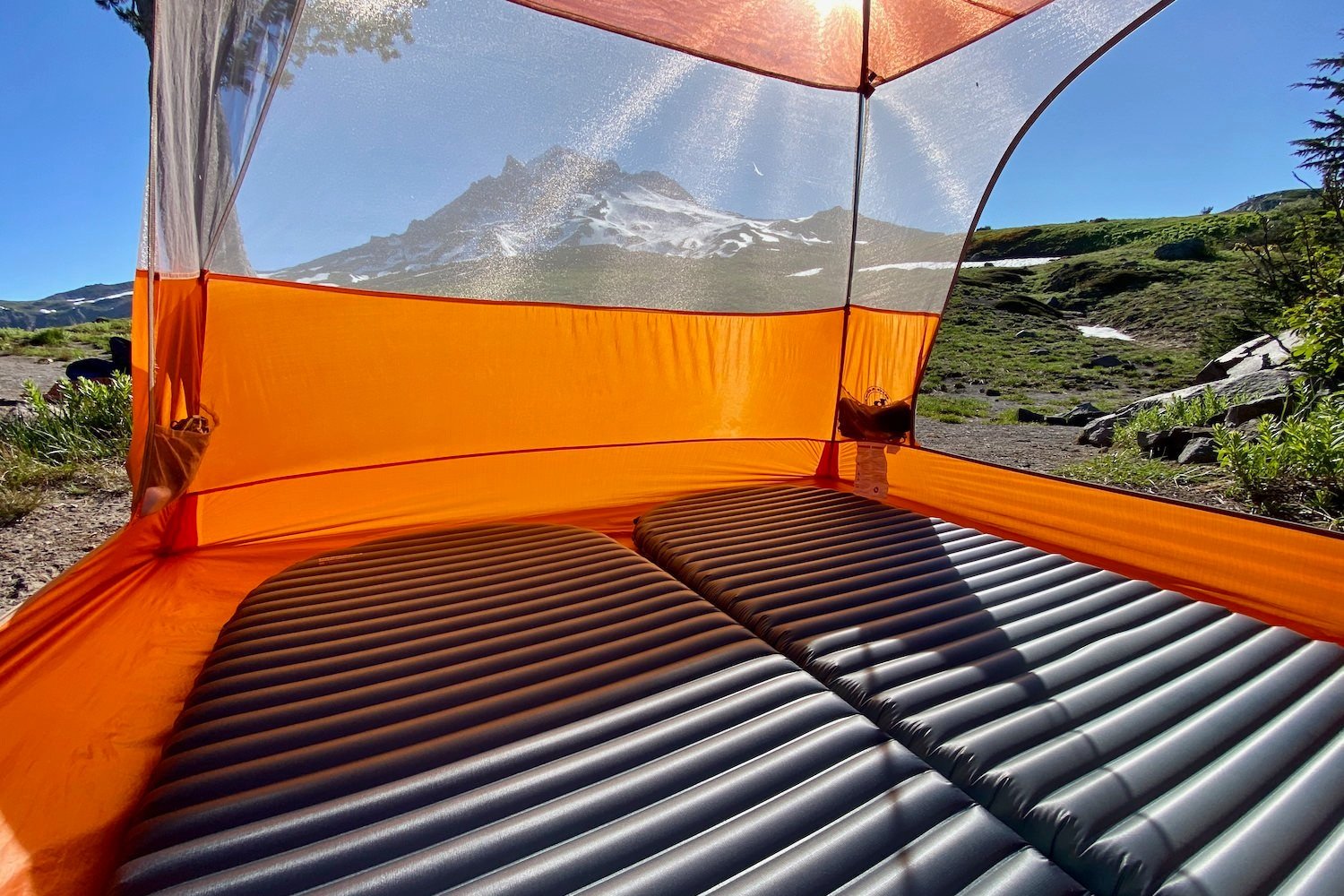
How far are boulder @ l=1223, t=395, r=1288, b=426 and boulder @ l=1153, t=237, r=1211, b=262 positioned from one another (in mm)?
18487

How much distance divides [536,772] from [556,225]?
2182 millimetres

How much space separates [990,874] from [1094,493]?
6.59 feet

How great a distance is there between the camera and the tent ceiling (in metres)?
2.65

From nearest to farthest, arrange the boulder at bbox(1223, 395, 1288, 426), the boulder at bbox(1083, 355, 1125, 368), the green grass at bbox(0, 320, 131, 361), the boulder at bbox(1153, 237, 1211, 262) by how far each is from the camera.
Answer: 1. the boulder at bbox(1223, 395, 1288, 426)
2. the green grass at bbox(0, 320, 131, 361)
3. the boulder at bbox(1083, 355, 1125, 368)
4. the boulder at bbox(1153, 237, 1211, 262)

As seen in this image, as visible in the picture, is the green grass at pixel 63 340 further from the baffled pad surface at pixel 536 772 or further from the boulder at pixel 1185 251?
the boulder at pixel 1185 251

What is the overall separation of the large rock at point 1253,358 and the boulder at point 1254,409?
0.53 metres

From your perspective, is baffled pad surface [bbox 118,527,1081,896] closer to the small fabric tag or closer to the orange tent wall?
the orange tent wall

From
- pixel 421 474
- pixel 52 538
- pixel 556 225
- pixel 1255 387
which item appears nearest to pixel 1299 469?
pixel 1255 387

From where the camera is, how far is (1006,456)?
5.84 metres

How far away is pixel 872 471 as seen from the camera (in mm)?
3455

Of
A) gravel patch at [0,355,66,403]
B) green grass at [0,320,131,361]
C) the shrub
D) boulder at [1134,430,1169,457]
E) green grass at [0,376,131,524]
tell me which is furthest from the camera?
the shrub

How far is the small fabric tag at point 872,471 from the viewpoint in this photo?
3430 mm

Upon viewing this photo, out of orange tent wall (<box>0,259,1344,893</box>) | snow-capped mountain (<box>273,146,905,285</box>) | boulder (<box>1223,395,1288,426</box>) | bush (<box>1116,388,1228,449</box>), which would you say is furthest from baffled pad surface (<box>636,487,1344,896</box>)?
bush (<box>1116,388,1228,449</box>)

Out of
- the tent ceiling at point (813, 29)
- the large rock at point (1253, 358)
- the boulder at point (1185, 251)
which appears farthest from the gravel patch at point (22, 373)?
the boulder at point (1185, 251)
